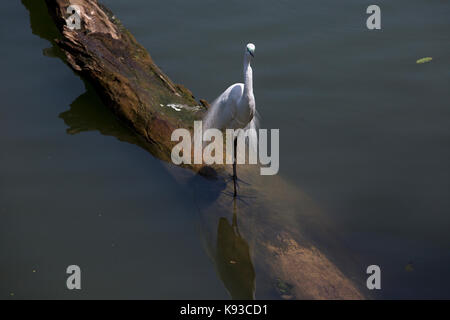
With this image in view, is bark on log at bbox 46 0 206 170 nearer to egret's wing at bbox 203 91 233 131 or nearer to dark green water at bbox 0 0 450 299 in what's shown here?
egret's wing at bbox 203 91 233 131

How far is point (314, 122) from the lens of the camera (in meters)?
6.10

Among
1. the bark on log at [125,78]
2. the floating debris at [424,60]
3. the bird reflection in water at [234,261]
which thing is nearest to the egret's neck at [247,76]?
the bark on log at [125,78]

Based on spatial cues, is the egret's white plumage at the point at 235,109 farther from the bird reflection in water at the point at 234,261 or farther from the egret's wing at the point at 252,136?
the bird reflection in water at the point at 234,261

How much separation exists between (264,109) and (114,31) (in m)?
2.25

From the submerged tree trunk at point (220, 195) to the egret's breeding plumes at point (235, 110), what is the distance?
278 millimetres

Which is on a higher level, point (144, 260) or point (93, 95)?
point (93, 95)

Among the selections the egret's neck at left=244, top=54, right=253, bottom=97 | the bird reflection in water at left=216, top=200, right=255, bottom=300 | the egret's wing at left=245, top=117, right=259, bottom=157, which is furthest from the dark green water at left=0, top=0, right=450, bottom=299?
the egret's neck at left=244, top=54, right=253, bottom=97

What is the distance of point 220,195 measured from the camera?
4.82m

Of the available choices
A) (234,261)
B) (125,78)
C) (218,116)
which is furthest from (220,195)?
(125,78)

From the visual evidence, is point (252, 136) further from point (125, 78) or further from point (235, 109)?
point (125, 78)

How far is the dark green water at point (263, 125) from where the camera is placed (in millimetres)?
4434
